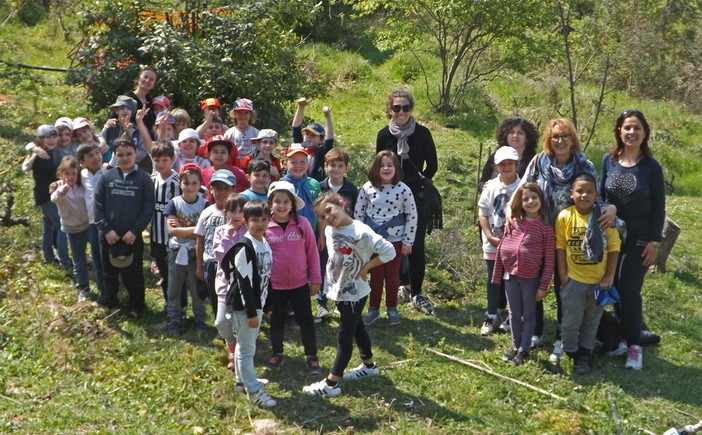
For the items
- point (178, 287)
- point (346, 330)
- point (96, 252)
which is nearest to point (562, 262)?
point (346, 330)

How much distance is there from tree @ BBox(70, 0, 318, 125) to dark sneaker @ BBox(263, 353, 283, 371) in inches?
236

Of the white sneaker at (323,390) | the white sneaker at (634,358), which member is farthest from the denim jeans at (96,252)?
the white sneaker at (634,358)

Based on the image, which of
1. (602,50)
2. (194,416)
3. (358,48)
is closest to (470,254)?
(194,416)

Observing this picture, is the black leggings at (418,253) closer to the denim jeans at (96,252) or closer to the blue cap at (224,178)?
the blue cap at (224,178)

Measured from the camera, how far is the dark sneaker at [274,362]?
6.29 meters

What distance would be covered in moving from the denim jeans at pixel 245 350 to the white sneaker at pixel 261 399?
0.03m

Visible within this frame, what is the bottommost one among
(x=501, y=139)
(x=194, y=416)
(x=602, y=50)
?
(x=194, y=416)

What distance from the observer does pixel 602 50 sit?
13188 millimetres

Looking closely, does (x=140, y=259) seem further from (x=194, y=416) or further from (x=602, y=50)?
(x=602, y=50)

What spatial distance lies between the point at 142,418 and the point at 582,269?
362 centimetres

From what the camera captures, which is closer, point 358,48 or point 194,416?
point 194,416

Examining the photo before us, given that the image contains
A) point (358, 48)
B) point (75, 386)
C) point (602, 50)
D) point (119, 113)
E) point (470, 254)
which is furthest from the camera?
point (358, 48)

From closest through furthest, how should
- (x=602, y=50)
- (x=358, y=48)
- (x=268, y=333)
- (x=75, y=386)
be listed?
(x=75, y=386) < (x=268, y=333) < (x=602, y=50) < (x=358, y=48)

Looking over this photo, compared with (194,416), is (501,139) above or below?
above
